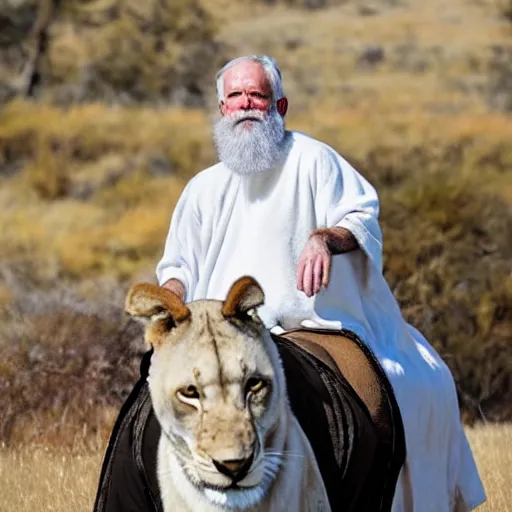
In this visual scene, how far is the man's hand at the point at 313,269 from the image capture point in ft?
14.3

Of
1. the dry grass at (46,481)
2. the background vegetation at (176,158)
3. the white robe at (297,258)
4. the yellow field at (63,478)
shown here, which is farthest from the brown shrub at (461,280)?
the white robe at (297,258)

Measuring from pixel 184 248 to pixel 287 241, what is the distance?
371 mm

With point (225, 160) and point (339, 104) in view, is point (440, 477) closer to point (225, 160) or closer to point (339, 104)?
point (225, 160)

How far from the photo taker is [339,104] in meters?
40.2

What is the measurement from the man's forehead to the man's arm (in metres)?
0.70

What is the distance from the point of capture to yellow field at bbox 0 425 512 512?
261 inches

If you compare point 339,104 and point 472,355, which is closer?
point 472,355

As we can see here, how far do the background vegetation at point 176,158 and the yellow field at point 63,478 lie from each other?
3.29 feet

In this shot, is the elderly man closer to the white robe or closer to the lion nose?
the white robe

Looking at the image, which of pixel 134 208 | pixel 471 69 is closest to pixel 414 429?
pixel 134 208

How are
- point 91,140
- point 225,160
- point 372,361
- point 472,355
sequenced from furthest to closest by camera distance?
1. point 91,140
2. point 472,355
3. point 225,160
4. point 372,361

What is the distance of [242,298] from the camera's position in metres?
3.73

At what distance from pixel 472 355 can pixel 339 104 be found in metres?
28.5

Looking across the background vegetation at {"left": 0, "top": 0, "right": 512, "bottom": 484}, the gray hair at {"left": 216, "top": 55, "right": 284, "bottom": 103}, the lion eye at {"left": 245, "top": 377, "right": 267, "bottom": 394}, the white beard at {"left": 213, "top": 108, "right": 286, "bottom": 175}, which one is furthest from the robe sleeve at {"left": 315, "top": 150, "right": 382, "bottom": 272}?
the background vegetation at {"left": 0, "top": 0, "right": 512, "bottom": 484}
